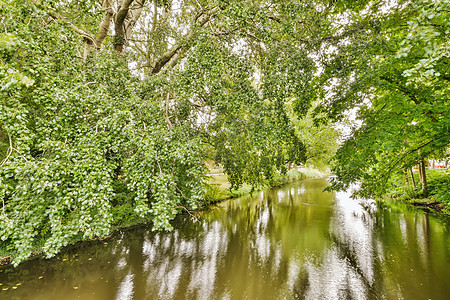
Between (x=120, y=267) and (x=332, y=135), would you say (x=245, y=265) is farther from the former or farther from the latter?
(x=332, y=135)

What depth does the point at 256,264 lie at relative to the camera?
7.28m

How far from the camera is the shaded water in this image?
581 cm

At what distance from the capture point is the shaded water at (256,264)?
581cm

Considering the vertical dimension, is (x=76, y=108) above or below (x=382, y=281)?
above

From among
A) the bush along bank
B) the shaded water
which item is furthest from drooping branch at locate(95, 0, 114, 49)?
the bush along bank

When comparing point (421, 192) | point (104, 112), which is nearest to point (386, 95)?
point (104, 112)

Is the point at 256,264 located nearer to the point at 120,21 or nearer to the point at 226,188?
the point at 120,21

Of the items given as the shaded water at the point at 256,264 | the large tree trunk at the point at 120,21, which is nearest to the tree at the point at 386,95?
the shaded water at the point at 256,264

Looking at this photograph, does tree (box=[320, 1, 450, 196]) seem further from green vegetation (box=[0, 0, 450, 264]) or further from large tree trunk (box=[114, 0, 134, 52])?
large tree trunk (box=[114, 0, 134, 52])

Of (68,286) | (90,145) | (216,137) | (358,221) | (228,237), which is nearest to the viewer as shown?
(90,145)

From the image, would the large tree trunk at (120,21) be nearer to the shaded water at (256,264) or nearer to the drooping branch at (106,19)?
the drooping branch at (106,19)

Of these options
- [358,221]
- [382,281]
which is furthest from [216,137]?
Answer: [358,221]

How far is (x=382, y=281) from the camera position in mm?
6172

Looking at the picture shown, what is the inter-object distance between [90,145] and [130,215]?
30.7 ft
